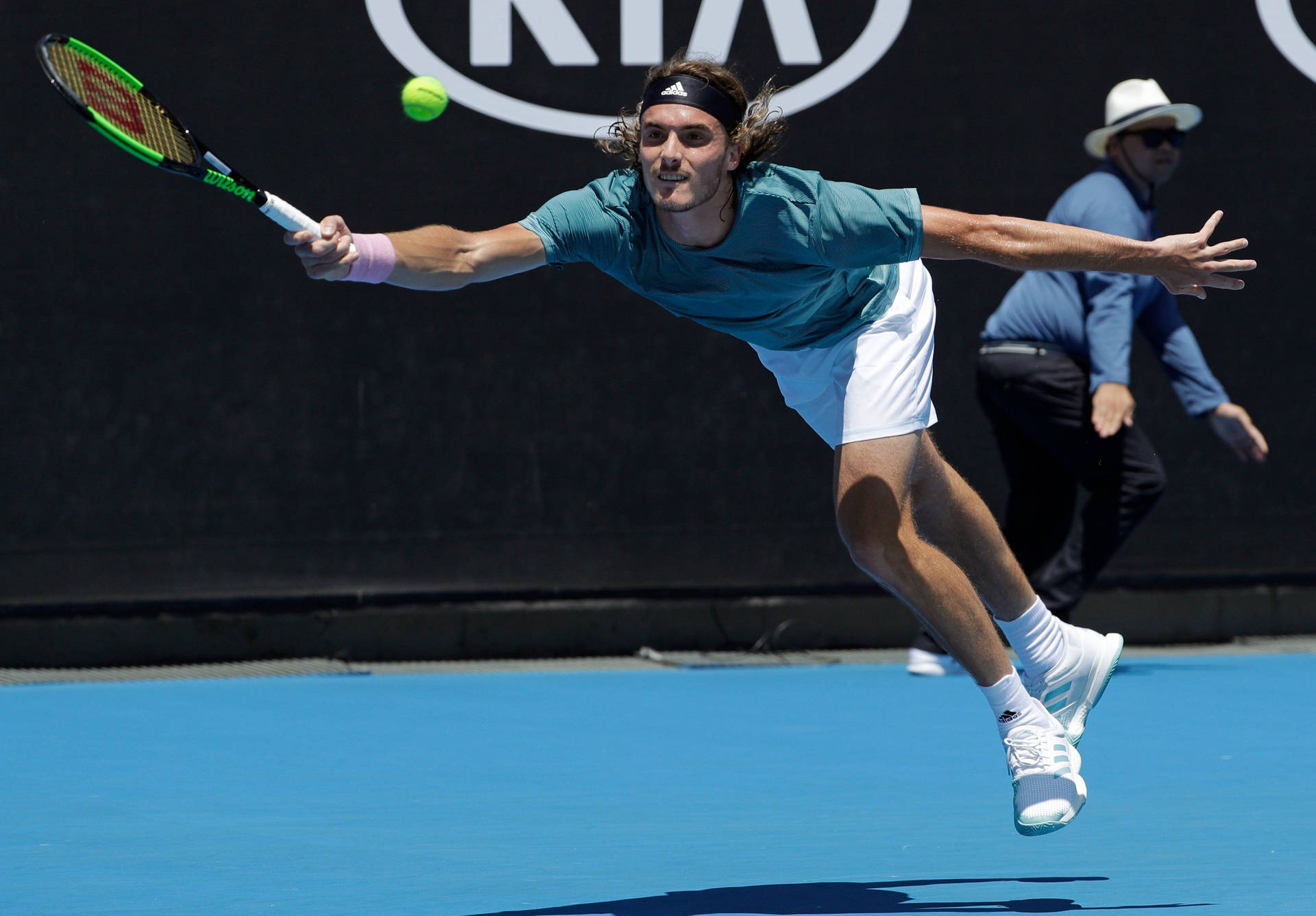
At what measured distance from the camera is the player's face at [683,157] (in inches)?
144

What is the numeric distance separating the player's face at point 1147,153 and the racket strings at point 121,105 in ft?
12.3

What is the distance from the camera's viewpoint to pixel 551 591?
657cm

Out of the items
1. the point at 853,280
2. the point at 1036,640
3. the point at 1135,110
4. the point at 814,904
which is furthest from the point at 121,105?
the point at 1135,110

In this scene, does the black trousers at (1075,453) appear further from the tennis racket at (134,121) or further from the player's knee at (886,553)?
the tennis racket at (134,121)

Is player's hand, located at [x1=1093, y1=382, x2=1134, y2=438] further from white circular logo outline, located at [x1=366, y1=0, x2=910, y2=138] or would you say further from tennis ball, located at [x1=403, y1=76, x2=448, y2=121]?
tennis ball, located at [x1=403, y1=76, x2=448, y2=121]

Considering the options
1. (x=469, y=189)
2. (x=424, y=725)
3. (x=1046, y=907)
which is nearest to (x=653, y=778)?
(x=424, y=725)

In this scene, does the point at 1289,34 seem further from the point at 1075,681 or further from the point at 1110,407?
the point at 1075,681

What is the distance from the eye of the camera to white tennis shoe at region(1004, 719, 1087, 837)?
353 centimetres

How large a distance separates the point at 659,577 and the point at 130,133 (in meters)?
3.54

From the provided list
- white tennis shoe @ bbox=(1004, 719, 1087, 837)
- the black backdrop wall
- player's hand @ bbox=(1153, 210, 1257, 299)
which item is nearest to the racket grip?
player's hand @ bbox=(1153, 210, 1257, 299)

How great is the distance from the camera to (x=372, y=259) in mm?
3312

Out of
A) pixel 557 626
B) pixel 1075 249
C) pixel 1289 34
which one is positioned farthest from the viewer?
pixel 1289 34

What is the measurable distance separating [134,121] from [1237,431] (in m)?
4.08

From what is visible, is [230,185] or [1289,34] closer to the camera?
[230,185]
